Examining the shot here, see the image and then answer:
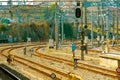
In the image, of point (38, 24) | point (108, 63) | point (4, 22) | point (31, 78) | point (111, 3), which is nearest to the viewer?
point (31, 78)

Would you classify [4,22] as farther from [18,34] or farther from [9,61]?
[9,61]

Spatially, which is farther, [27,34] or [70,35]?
[70,35]

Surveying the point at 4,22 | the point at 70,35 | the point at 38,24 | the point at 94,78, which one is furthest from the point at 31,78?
the point at 70,35

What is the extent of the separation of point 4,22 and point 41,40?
1297 centimetres

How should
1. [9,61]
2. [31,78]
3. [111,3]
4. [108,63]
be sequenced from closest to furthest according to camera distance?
[31,78] < [108,63] < [9,61] < [111,3]

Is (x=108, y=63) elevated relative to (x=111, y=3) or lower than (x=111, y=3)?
lower

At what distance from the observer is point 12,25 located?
77.6m

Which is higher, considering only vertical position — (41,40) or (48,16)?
(48,16)

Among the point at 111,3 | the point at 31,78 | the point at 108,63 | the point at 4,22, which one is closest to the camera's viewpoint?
the point at 31,78

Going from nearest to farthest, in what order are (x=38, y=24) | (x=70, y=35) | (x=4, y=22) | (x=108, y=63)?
1. (x=108, y=63)
2. (x=4, y=22)
3. (x=38, y=24)
4. (x=70, y=35)

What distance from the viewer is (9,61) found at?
1089 inches

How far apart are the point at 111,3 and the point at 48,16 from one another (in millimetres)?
30529

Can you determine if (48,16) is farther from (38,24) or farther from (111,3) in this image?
(111,3)

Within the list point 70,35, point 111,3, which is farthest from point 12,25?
point 111,3
